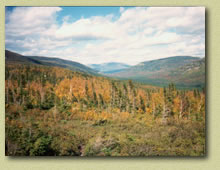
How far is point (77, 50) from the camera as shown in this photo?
615cm

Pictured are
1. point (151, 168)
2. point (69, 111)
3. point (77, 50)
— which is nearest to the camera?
point (151, 168)

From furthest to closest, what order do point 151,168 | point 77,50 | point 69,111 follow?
point 77,50, point 69,111, point 151,168

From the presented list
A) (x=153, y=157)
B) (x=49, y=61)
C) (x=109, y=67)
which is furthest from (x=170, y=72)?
(x=49, y=61)

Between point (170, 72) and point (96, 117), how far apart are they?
2650 millimetres

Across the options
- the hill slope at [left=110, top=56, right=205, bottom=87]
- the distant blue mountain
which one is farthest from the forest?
the distant blue mountain

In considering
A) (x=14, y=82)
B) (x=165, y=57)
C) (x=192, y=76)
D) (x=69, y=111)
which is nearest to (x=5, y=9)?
(x=14, y=82)

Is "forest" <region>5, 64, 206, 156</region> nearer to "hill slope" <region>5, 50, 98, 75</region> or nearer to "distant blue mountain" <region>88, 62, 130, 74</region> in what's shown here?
"hill slope" <region>5, 50, 98, 75</region>

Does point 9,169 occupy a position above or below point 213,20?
below

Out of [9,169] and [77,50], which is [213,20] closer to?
[77,50]

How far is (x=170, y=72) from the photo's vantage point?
604cm

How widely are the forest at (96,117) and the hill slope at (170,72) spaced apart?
0.76ft

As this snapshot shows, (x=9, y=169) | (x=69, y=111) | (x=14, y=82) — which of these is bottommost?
(x=9, y=169)

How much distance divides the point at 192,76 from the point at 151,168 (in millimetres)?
2750

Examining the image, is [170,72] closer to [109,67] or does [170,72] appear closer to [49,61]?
[109,67]
